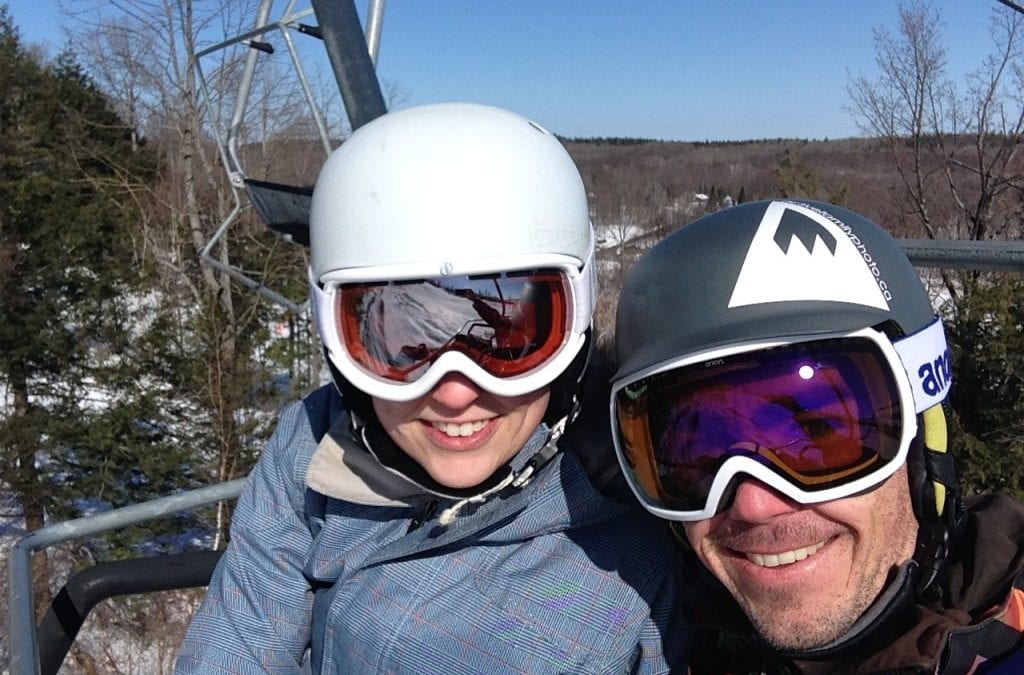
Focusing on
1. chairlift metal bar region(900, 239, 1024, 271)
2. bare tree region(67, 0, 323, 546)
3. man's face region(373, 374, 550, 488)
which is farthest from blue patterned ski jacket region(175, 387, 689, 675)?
bare tree region(67, 0, 323, 546)

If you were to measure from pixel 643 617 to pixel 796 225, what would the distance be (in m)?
0.79

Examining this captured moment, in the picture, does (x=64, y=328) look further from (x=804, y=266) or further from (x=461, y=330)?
(x=804, y=266)

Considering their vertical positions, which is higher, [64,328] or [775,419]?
[775,419]

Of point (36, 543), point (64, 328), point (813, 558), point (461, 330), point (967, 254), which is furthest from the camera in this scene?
point (64, 328)

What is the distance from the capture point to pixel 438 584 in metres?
1.66

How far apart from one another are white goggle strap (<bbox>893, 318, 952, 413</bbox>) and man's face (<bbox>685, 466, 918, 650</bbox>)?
149 millimetres

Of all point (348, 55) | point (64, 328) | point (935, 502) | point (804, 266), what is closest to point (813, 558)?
point (935, 502)

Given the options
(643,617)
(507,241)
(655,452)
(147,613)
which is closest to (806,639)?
(643,617)

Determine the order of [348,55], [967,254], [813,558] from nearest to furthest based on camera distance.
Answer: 1. [813,558]
2. [967,254]
3. [348,55]

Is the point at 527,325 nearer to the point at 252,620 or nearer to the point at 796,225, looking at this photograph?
the point at 796,225

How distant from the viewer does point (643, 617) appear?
5.10ft

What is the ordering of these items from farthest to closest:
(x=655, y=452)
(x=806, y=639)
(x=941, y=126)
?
(x=941, y=126), (x=655, y=452), (x=806, y=639)

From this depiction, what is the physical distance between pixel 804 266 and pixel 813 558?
1.69ft

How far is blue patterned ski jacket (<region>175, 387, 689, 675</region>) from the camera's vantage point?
1.54 metres
